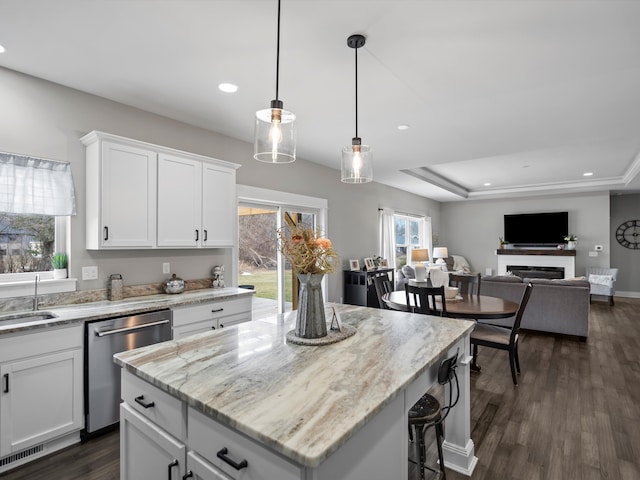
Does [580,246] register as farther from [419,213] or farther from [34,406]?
[34,406]

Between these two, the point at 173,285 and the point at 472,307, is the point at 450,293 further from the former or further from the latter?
the point at 173,285

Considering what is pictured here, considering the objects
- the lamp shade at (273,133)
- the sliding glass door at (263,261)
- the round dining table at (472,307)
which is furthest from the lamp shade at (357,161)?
the sliding glass door at (263,261)

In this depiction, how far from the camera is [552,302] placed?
4.75 m

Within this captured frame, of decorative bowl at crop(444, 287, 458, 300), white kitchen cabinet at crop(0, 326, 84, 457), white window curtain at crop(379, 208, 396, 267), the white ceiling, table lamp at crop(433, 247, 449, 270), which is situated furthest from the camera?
table lamp at crop(433, 247, 449, 270)

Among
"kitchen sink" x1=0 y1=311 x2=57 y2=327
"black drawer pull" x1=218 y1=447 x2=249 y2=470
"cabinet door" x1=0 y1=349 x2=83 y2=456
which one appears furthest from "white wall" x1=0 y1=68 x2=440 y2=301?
"black drawer pull" x1=218 y1=447 x2=249 y2=470

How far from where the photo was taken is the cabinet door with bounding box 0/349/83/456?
2070 mm

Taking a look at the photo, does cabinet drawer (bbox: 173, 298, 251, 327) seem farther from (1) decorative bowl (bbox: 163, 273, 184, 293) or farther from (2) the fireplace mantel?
(2) the fireplace mantel

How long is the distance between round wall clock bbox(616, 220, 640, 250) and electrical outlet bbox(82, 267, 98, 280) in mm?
10831

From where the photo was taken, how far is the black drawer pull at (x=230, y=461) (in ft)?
3.18

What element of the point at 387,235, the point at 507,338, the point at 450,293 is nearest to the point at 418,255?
the point at 387,235

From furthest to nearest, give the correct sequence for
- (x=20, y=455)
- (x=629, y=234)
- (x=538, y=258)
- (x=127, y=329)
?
(x=538, y=258), (x=629, y=234), (x=127, y=329), (x=20, y=455)

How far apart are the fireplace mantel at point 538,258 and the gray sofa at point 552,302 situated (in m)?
4.11

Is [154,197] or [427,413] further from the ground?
[154,197]

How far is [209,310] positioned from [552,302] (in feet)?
15.0
